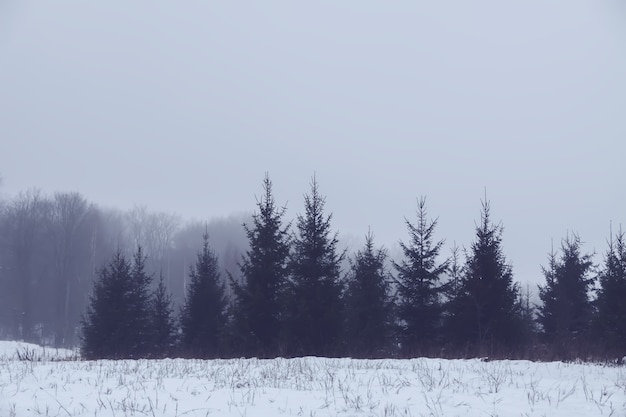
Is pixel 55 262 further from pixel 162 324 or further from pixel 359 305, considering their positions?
pixel 359 305

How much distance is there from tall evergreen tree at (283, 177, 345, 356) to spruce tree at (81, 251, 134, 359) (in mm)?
12589

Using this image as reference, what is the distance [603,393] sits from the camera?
909 cm

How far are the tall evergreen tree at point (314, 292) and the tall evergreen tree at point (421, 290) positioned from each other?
4290 mm

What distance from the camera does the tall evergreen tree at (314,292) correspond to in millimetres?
26266

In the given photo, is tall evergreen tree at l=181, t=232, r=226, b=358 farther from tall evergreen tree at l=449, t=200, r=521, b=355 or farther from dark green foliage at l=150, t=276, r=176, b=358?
tall evergreen tree at l=449, t=200, r=521, b=355

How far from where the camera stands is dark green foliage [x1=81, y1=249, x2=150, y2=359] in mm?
34094

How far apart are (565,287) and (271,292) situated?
70.8 feet

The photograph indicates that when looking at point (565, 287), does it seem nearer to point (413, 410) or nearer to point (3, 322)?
point (413, 410)

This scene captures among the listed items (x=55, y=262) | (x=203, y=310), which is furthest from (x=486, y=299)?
(x=55, y=262)

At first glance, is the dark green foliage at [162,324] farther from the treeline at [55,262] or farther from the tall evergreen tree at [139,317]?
the treeline at [55,262]

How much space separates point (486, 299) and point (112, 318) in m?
22.9

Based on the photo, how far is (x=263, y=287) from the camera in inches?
1112

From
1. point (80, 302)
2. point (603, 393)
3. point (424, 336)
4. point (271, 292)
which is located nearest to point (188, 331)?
point (271, 292)

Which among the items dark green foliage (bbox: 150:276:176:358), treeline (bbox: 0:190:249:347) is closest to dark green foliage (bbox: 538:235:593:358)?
dark green foliage (bbox: 150:276:176:358)
